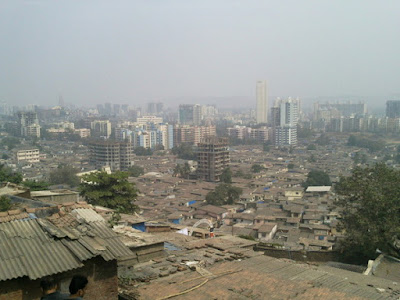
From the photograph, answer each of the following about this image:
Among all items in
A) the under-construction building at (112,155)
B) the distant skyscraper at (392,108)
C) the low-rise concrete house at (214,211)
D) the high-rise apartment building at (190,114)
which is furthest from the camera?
the high-rise apartment building at (190,114)

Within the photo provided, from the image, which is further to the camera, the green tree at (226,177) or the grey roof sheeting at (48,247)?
the green tree at (226,177)

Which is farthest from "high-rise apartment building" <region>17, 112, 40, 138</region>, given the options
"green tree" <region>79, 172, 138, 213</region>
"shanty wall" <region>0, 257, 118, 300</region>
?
"shanty wall" <region>0, 257, 118, 300</region>

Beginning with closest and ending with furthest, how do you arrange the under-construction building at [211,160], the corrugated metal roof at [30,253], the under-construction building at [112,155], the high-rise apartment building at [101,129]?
the corrugated metal roof at [30,253], the under-construction building at [211,160], the under-construction building at [112,155], the high-rise apartment building at [101,129]

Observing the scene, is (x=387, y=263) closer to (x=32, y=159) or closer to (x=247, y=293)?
(x=247, y=293)

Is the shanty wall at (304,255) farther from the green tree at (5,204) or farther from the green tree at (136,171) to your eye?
the green tree at (136,171)

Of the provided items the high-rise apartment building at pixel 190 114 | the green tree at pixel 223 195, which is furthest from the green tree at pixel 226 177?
the high-rise apartment building at pixel 190 114
